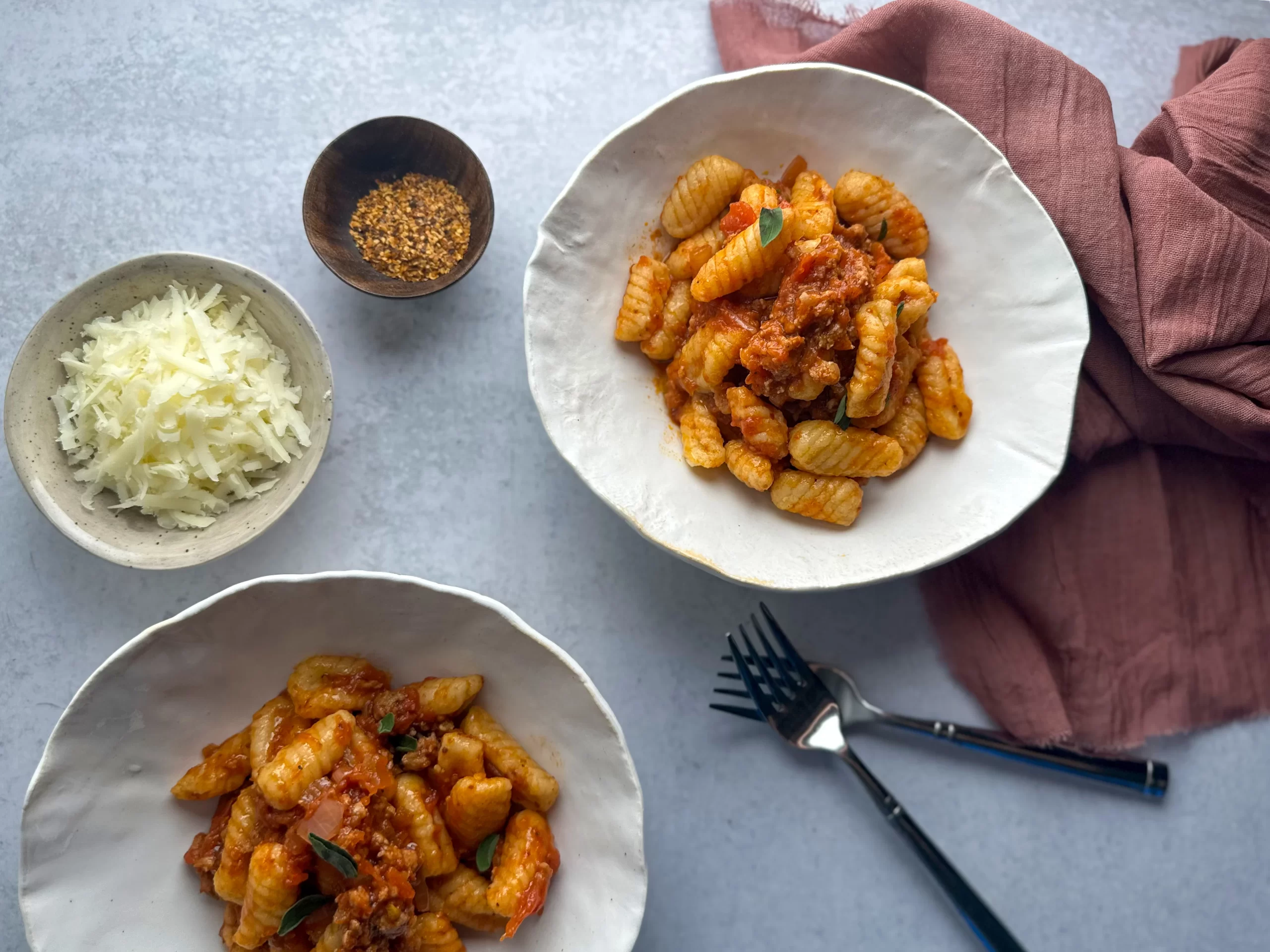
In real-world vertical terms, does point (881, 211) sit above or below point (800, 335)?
above

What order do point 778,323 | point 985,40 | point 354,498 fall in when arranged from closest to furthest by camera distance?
point 778,323
point 985,40
point 354,498

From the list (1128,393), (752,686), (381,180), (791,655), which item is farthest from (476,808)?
(1128,393)

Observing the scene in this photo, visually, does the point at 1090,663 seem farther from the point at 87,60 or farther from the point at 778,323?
the point at 87,60

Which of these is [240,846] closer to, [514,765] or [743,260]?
[514,765]

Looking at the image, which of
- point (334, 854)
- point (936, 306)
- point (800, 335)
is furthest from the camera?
point (936, 306)

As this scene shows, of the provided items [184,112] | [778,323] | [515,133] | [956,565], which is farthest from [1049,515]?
[184,112]

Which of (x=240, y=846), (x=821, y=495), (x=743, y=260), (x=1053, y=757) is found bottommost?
(x=1053, y=757)

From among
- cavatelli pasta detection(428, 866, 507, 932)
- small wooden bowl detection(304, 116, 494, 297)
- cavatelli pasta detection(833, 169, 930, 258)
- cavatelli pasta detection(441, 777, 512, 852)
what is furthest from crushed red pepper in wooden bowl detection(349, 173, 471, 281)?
cavatelli pasta detection(428, 866, 507, 932)
